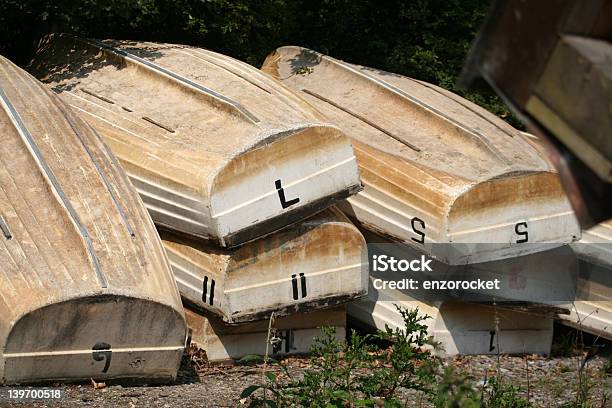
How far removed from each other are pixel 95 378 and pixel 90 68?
332 centimetres

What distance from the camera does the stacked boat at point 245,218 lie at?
5.76 metres

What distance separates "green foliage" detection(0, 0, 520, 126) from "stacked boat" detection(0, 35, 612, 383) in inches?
55.8

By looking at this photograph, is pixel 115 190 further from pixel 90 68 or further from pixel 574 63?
pixel 574 63

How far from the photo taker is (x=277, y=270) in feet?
22.3

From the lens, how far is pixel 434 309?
299 inches

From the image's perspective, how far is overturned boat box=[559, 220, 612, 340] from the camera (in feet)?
26.0

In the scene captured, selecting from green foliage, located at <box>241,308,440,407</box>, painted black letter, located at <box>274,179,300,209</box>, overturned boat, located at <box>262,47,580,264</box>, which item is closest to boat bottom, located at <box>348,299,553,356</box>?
overturned boat, located at <box>262,47,580,264</box>

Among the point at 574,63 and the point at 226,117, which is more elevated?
the point at 226,117

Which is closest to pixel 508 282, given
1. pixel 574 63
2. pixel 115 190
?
pixel 115 190

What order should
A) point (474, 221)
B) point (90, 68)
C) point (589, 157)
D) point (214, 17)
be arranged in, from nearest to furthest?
point (589, 157) → point (474, 221) → point (90, 68) → point (214, 17)

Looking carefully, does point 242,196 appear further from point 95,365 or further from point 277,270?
point 95,365

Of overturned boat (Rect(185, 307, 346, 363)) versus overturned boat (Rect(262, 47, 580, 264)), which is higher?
overturned boat (Rect(262, 47, 580, 264))

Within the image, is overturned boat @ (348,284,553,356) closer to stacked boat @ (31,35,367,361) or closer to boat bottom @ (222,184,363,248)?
stacked boat @ (31,35,367,361)

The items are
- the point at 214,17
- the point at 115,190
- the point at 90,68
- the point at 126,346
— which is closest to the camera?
the point at 126,346
